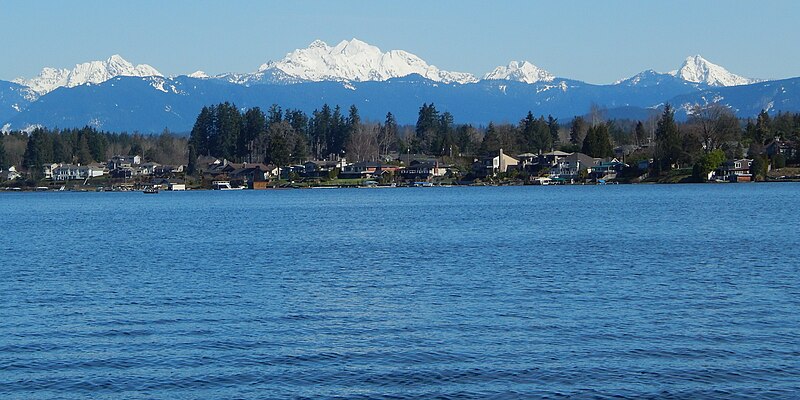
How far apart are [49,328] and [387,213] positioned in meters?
43.5

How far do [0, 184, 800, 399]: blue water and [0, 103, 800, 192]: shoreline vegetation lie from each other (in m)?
69.4

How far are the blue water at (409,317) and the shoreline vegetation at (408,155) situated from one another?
69.4m

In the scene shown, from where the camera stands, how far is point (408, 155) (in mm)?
141750

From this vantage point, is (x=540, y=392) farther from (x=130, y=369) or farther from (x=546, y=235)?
(x=546, y=235)

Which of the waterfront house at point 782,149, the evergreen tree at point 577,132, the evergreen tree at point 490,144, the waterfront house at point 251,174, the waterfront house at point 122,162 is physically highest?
the evergreen tree at point 577,132

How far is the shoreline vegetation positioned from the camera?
107750 millimetres

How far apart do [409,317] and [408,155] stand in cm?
12138

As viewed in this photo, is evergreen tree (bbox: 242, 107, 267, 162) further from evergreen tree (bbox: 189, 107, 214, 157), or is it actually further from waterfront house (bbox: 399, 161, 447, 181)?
waterfront house (bbox: 399, 161, 447, 181)

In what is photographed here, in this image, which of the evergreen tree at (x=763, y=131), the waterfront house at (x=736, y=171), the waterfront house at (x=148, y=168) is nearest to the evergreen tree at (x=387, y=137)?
the waterfront house at (x=148, y=168)

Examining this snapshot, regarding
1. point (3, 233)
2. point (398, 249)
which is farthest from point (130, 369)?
point (3, 233)

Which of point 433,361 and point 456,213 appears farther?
point 456,213

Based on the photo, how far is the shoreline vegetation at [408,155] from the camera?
107750 mm

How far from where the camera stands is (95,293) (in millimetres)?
25109

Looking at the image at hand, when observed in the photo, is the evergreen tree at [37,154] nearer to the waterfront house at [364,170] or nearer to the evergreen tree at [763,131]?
the waterfront house at [364,170]
